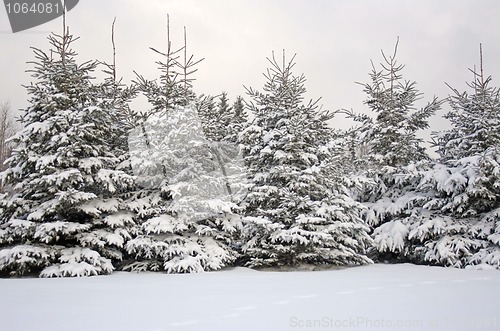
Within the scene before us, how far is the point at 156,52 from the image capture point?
11.9 meters

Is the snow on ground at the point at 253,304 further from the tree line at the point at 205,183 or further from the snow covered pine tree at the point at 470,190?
the snow covered pine tree at the point at 470,190

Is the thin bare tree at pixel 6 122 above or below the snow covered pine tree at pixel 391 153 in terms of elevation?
above

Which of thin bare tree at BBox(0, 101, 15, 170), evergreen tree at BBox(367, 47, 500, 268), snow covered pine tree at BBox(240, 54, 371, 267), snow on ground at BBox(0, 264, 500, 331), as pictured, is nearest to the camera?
snow on ground at BBox(0, 264, 500, 331)

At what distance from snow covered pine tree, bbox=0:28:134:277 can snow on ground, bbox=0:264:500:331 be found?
166cm

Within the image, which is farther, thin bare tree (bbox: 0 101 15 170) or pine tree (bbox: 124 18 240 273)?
thin bare tree (bbox: 0 101 15 170)

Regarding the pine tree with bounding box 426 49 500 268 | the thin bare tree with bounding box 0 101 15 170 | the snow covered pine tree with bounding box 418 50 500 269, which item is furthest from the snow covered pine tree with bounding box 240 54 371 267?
the thin bare tree with bounding box 0 101 15 170

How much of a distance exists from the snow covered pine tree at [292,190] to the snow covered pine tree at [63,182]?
3653 millimetres

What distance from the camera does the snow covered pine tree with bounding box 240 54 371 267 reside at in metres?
10.9

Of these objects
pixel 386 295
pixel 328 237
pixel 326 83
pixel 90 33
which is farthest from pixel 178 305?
pixel 326 83

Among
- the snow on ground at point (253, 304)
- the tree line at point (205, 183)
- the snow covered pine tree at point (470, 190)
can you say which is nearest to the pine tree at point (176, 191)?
the tree line at point (205, 183)

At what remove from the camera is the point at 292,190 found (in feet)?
37.5

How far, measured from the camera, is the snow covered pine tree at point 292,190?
10852 mm

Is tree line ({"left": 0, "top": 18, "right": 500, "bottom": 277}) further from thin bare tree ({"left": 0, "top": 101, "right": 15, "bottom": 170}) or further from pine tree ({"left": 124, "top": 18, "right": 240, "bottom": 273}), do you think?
thin bare tree ({"left": 0, "top": 101, "right": 15, "bottom": 170})

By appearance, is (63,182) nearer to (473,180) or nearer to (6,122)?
(473,180)
